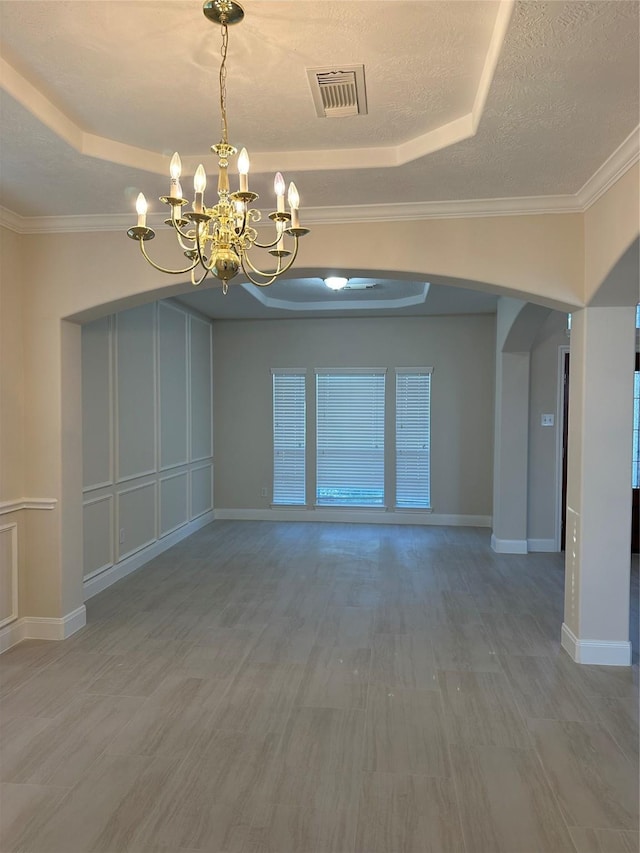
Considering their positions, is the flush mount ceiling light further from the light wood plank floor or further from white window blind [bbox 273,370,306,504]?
the light wood plank floor

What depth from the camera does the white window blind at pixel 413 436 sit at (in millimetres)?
7992

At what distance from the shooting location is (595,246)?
3.45 meters

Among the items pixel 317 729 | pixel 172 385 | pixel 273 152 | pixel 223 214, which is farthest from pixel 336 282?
pixel 317 729

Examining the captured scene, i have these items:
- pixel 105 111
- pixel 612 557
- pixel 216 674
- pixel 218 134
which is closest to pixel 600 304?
pixel 612 557

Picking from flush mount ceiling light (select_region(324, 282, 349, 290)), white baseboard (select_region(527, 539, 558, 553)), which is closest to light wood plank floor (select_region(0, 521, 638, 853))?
white baseboard (select_region(527, 539, 558, 553))

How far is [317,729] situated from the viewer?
294cm

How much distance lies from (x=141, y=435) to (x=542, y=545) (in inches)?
183

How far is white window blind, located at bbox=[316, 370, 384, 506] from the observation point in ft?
26.7

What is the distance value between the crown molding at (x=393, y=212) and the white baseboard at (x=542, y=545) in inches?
161

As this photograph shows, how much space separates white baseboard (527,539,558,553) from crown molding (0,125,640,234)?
4.08 m

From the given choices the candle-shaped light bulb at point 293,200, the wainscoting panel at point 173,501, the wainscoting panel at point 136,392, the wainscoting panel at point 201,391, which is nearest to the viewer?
the candle-shaped light bulb at point 293,200

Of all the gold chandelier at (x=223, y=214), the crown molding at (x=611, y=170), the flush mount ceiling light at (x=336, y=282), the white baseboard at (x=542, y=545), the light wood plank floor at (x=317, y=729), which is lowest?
the light wood plank floor at (x=317, y=729)

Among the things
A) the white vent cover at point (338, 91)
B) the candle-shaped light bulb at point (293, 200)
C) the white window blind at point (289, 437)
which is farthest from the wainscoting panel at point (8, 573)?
the white window blind at point (289, 437)

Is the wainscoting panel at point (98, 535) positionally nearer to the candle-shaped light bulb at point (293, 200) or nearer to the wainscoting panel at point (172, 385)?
the wainscoting panel at point (172, 385)
